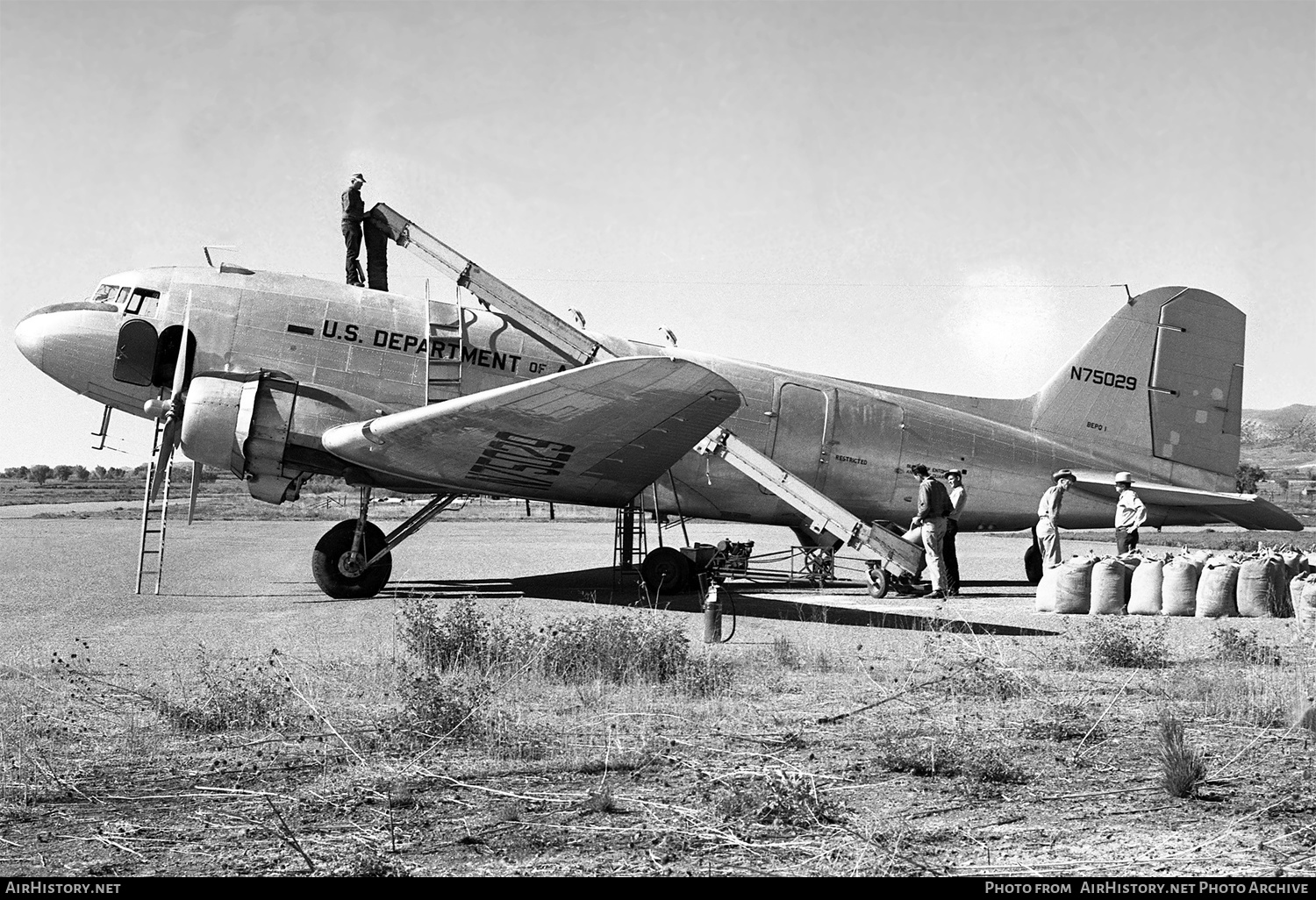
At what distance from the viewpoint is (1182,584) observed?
1428 centimetres

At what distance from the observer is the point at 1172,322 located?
2130cm

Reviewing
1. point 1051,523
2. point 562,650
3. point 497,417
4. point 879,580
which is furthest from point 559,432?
point 1051,523

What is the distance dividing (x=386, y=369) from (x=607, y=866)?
12.6 m

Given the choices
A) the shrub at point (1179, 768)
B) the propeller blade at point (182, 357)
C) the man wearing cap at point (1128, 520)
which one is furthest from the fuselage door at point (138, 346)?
the shrub at point (1179, 768)

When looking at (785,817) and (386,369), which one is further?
(386,369)

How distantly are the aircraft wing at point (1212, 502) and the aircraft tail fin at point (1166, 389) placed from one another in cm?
121

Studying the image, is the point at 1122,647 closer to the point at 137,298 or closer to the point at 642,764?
the point at 642,764

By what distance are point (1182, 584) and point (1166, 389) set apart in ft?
26.5

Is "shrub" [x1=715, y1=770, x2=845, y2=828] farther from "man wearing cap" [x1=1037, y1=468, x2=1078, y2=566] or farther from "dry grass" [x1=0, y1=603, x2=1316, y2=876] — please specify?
"man wearing cap" [x1=1037, y1=468, x2=1078, y2=566]

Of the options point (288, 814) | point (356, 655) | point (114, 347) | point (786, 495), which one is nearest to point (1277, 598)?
point (786, 495)

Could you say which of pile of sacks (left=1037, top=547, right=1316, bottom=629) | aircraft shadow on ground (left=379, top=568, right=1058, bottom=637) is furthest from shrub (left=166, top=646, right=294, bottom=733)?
pile of sacks (left=1037, top=547, right=1316, bottom=629)

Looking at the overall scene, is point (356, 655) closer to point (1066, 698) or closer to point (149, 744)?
point (149, 744)

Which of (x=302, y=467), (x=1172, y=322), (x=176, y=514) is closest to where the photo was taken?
(x=302, y=467)

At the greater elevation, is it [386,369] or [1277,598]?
[386,369]
